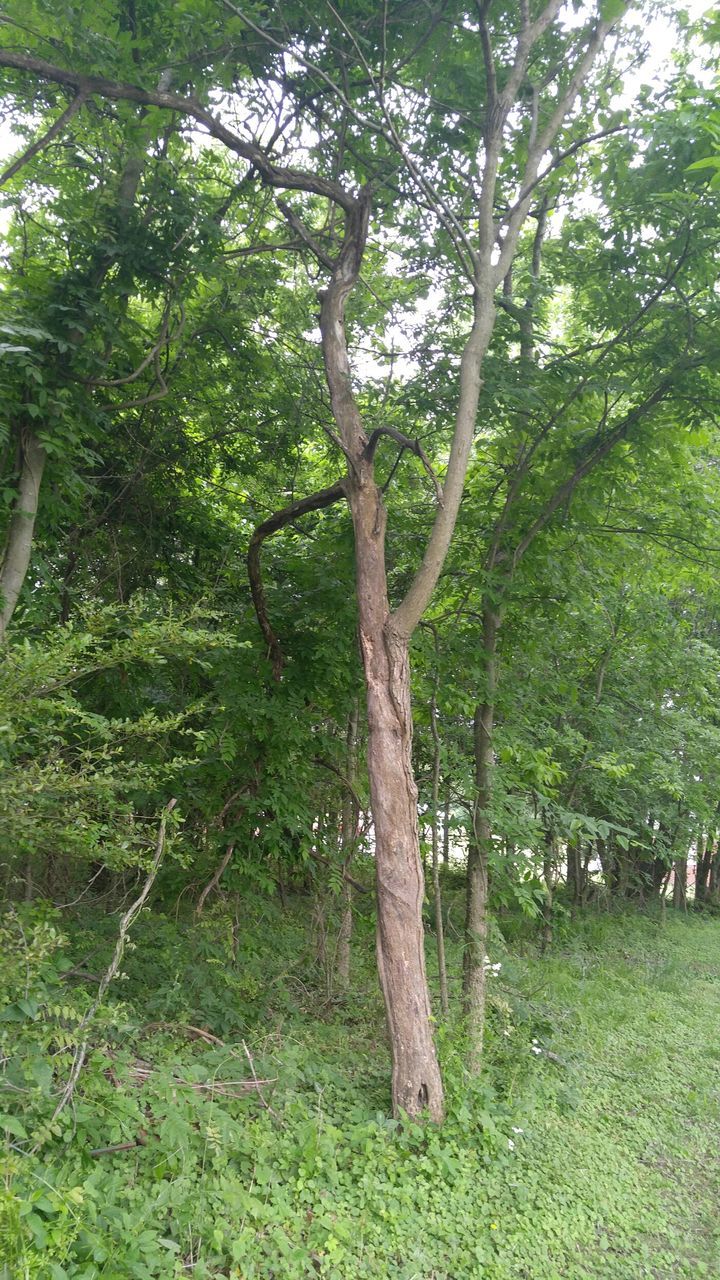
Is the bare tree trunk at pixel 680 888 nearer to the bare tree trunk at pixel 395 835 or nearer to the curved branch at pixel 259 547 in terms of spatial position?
the curved branch at pixel 259 547

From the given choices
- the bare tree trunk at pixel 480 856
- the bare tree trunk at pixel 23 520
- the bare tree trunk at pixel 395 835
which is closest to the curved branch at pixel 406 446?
the bare tree trunk at pixel 395 835

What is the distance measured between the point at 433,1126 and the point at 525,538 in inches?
151

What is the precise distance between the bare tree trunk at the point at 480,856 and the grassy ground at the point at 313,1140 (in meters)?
0.34

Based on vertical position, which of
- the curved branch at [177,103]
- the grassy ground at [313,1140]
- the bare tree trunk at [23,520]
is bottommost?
the grassy ground at [313,1140]

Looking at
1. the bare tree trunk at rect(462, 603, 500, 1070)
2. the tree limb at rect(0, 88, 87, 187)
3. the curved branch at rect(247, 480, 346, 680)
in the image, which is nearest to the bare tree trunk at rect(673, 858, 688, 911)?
the bare tree trunk at rect(462, 603, 500, 1070)

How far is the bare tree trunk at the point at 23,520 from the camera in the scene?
177 inches

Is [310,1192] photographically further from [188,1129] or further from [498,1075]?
[498,1075]

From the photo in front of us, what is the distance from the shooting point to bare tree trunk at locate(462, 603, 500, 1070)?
5359 millimetres

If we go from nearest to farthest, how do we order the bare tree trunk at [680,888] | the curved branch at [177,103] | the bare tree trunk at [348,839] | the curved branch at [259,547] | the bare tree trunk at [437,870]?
the curved branch at [177,103] → the bare tree trunk at [437,870] → the curved branch at [259,547] → the bare tree trunk at [348,839] → the bare tree trunk at [680,888]

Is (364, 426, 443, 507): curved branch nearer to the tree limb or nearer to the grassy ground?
the tree limb

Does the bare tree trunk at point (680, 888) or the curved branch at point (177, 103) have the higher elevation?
the curved branch at point (177, 103)

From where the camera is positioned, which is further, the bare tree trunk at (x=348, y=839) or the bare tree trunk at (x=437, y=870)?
the bare tree trunk at (x=348, y=839)

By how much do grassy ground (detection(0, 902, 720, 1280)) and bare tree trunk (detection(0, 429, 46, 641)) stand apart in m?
2.21

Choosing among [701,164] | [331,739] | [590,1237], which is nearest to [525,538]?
[331,739]
